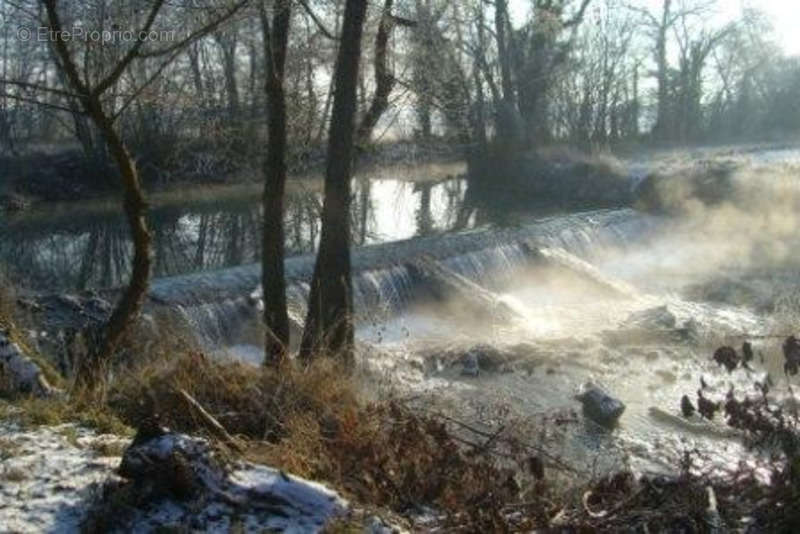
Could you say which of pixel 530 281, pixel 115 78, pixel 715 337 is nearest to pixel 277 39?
pixel 115 78

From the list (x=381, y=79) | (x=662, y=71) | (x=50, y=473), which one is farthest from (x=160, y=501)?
(x=662, y=71)

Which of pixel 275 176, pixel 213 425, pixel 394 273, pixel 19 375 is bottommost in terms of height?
pixel 394 273

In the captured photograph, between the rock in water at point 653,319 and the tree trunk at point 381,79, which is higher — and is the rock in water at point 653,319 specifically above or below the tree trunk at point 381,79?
below

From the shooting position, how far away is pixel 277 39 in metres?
8.97

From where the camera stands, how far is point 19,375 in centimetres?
604

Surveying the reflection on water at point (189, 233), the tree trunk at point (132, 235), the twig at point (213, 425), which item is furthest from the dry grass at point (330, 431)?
the reflection on water at point (189, 233)

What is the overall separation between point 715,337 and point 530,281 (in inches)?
205

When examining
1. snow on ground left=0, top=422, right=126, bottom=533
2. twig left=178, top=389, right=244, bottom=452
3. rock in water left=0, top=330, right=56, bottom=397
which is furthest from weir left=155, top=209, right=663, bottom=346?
snow on ground left=0, top=422, right=126, bottom=533

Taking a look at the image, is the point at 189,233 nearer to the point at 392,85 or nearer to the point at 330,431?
the point at 392,85

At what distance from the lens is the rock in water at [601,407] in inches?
374

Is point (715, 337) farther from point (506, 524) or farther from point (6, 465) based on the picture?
point (6, 465)

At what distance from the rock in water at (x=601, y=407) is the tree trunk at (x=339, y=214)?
256 centimetres

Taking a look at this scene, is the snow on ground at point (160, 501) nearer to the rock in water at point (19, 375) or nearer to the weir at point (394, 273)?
the rock in water at point (19, 375)

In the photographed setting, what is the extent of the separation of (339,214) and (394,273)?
6197mm
